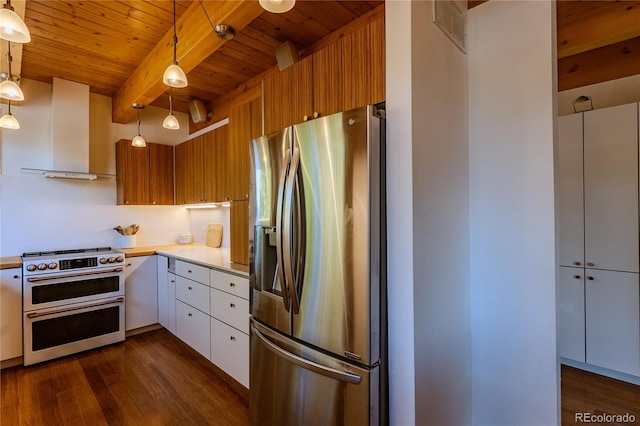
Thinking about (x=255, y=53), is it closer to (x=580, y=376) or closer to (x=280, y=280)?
(x=280, y=280)

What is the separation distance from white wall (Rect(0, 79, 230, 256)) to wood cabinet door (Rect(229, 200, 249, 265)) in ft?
3.01

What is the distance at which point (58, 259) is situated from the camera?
113 inches

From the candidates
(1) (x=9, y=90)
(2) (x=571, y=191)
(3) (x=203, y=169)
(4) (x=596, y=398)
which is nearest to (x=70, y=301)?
(3) (x=203, y=169)

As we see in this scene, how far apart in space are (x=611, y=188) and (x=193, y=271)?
3614 mm

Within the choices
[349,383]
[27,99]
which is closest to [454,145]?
[349,383]

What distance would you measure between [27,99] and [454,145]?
4.18 meters

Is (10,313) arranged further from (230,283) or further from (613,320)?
(613,320)

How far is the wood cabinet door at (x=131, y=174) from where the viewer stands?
3.60 m

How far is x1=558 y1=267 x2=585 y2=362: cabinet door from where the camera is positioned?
102 inches

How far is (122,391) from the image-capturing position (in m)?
2.36

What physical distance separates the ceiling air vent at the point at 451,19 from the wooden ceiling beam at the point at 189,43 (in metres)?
0.96

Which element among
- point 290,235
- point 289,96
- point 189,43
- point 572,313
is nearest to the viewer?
point 290,235

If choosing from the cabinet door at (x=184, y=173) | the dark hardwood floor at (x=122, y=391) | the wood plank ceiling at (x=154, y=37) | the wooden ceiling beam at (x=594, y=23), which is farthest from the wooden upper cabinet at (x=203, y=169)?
the wooden ceiling beam at (x=594, y=23)

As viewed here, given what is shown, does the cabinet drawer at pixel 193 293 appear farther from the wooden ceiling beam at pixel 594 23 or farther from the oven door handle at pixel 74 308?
the wooden ceiling beam at pixel 594 23
